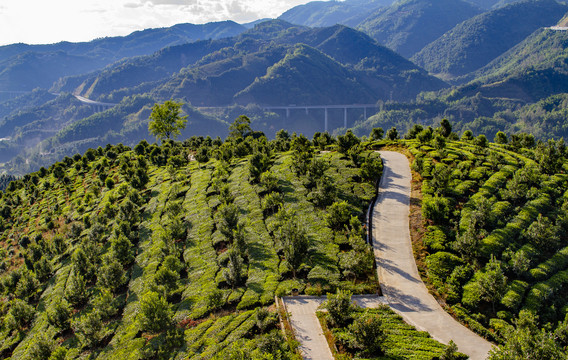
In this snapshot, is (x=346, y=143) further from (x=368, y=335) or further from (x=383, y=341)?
(x=368, y=335)

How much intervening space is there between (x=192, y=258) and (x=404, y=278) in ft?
79.1

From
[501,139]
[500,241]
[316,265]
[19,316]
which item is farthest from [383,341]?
[501,139]

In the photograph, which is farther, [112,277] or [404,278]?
[112,277]

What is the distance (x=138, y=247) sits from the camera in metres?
46.8

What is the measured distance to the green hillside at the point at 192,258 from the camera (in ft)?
97.8

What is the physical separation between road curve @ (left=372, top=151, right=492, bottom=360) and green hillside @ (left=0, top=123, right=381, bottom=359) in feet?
7.85

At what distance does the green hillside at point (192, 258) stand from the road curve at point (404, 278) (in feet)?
7.85

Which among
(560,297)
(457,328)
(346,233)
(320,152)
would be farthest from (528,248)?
(320,152)

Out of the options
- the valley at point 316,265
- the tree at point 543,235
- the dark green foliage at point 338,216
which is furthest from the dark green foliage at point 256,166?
the tree at point 543,235

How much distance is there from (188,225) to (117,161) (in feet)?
172

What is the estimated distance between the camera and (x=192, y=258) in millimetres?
40594

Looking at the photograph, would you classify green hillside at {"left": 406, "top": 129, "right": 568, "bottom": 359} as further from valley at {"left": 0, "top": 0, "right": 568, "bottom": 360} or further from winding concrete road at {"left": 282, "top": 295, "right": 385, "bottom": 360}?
winding concrete road at {"left": 282, "top": 295, "right": 385, "bottom": 360}

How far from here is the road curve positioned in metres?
26.4

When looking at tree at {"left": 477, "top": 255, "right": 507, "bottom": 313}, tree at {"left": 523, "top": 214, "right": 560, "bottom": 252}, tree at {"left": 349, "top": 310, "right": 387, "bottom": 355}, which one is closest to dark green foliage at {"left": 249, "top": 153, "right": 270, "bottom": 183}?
tree at {"left": 349, "top": 310, "right": 387, "bottom": 355}
